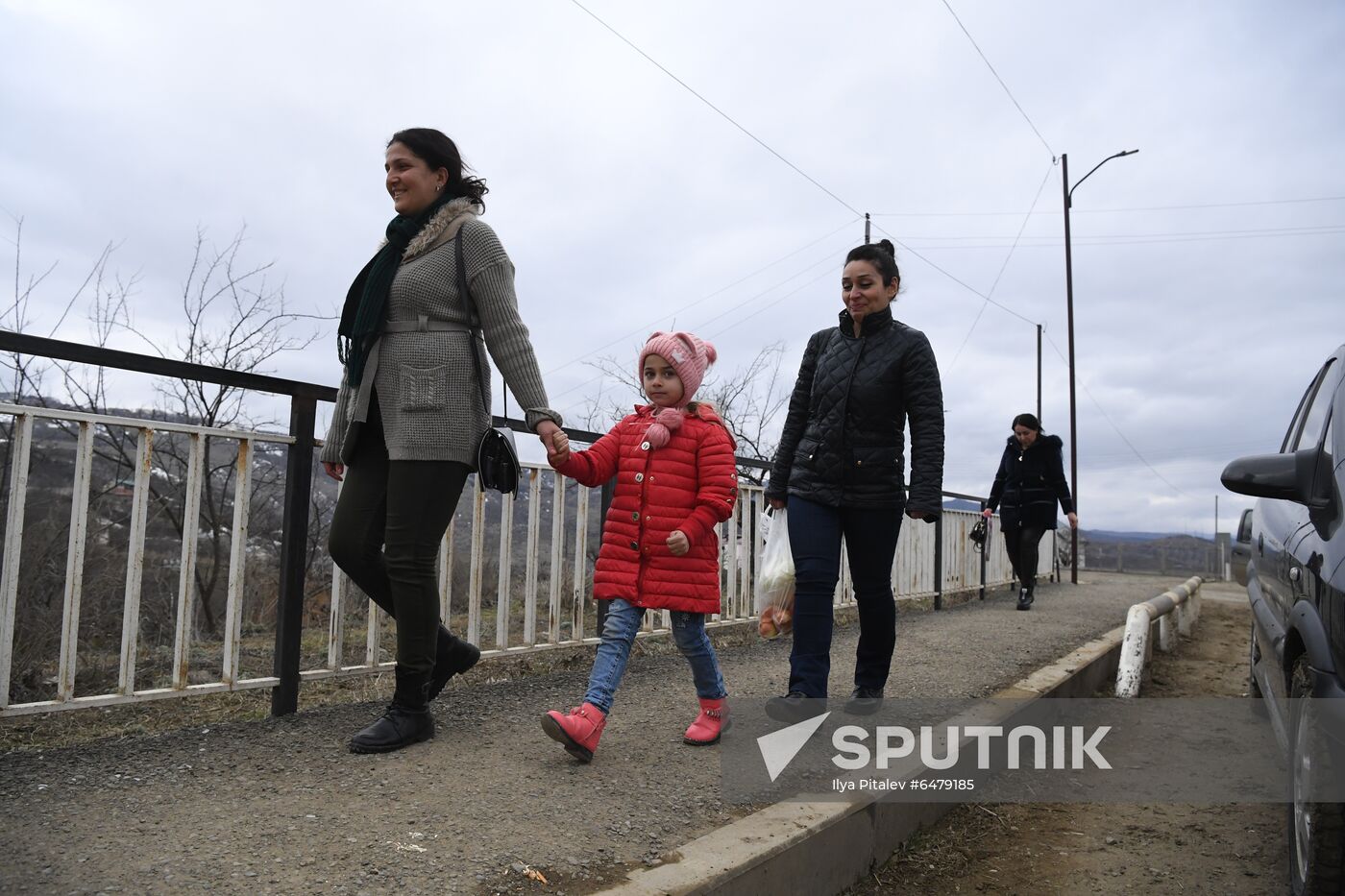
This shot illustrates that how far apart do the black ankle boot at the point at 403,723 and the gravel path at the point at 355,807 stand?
5 centimetres

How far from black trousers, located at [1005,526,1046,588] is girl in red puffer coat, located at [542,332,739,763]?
626 cm

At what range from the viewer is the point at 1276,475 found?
2.57 meters

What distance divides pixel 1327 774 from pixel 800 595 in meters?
1.84

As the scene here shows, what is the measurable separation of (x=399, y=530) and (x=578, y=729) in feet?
2.79

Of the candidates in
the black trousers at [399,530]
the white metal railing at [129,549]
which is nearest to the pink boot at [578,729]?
the black trousers at [399,530]

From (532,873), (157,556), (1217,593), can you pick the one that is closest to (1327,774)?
(532,873)

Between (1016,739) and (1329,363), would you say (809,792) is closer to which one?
(1016,739)

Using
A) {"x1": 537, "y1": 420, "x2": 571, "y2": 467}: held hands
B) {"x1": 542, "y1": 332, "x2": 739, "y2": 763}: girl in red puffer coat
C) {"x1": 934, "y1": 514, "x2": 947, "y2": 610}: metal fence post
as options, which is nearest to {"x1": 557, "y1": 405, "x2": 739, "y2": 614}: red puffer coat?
{"x1": 542, "y1": 332, "x2": 739, "y2": 763}: girl in red puffer coat

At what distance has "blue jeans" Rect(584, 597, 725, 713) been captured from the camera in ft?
9.78

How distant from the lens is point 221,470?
6172 mm

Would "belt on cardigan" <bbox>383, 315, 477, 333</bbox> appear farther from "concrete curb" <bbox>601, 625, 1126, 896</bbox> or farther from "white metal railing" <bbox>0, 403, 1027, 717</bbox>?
"concrete curb" <bbox>601, 625, 1126, 896</bbox>

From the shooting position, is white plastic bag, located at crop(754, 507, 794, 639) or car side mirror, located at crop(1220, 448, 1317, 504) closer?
car side mirror, located at crop(1220, 448, 1317, 504)

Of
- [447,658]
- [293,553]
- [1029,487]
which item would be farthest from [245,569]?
[1029,487]

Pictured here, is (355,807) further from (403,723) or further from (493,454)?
(493,454)
